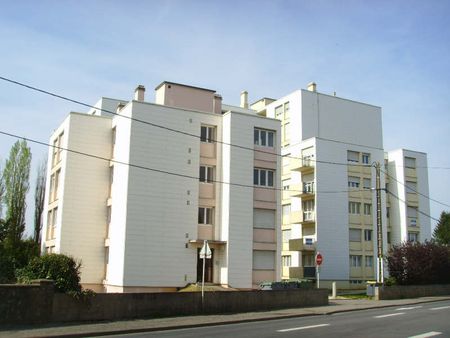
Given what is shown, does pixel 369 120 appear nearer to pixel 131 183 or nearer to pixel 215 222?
pixel 215 222

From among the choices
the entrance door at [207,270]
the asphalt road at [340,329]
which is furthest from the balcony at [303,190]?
the asphalt road at [340,329]

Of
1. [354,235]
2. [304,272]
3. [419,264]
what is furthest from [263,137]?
[354,235]

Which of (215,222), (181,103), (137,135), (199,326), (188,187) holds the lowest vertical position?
(199,326)

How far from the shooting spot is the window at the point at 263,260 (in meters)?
34.2

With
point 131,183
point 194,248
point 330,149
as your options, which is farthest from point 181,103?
point 330,149

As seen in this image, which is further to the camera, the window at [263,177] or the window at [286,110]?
the window at [286,110]

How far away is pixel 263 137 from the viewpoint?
36.3 metres

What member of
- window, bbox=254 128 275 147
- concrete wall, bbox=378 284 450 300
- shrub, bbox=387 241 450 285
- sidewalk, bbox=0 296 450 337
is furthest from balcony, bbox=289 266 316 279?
sidewalk, bbox=0 296 450 337

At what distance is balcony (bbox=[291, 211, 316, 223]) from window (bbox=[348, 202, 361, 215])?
4.37 metres

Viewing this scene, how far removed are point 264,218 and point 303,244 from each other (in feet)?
43.0

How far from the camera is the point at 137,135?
3269 cm

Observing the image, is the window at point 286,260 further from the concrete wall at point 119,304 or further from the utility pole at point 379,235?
the concrete wall at point 119,304

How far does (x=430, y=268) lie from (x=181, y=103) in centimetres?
2135

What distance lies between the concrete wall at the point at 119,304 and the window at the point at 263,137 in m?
12.7
